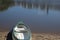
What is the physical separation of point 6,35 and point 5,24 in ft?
17.9

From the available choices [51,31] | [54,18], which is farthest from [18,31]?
[54,18]

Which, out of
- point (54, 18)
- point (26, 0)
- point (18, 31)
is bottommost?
point (26, 0)

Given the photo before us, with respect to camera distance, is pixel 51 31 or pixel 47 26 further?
pixel 47 26

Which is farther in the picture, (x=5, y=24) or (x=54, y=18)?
(x=54, y=18)

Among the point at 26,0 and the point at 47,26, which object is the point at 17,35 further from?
the point at 26,0

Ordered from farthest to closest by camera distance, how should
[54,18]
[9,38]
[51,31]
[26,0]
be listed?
1. [26,0]
2. [54,18]
3. [51,31]
4. [9,38]

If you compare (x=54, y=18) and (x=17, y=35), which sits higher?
(x=17, y=35)

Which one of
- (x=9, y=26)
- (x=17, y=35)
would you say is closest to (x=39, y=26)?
(x=9, y=26)

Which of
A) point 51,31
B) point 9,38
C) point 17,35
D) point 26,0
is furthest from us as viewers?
point 26,0

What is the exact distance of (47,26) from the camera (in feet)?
80.2

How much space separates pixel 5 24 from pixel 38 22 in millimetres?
4336

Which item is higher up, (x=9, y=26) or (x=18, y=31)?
(x=18, y=31)

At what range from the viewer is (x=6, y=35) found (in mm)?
19500

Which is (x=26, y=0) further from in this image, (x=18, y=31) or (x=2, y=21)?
(x=18, y=31)
